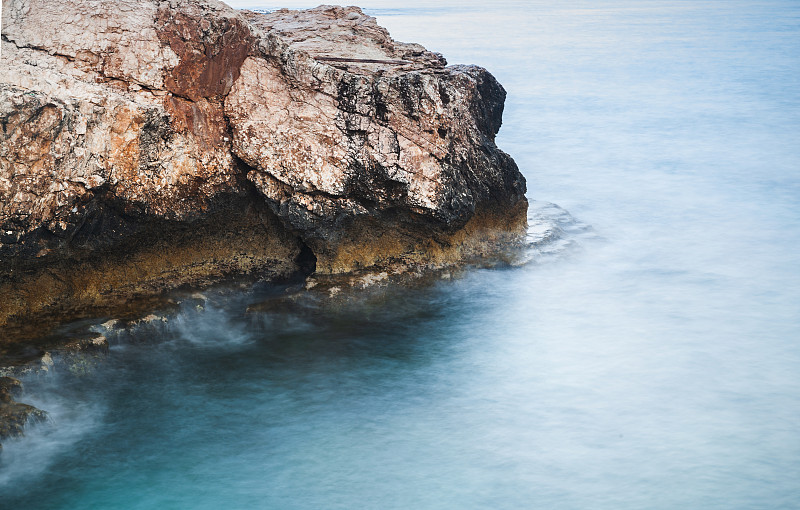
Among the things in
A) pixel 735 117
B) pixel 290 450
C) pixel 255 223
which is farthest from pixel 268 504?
pixel 735 117

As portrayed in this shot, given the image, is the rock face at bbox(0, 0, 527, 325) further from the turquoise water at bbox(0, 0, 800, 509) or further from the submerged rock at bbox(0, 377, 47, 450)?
the submerged rock at bbox(0, 377, 47, 450)

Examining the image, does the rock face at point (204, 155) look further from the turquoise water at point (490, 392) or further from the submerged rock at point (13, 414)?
the submerged rock at point (13, 414)

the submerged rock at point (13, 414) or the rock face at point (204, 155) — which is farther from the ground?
the rock face at point (204, 155)

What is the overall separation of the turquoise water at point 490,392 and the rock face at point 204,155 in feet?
1.80

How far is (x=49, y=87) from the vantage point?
629cm

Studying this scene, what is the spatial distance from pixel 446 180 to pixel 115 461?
344 centimetres

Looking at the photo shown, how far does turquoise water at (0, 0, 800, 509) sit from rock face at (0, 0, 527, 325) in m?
0.55

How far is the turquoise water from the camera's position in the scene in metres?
5.40

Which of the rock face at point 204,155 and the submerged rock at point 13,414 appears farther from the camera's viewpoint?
the rock face at point 204,155

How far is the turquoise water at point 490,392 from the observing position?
540 cm

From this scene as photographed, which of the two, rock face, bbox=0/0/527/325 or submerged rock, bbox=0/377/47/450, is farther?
rock face, bbox=0/0/527/325

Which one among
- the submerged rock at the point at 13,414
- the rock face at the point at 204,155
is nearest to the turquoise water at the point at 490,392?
the submerged rock at the point at 13,414

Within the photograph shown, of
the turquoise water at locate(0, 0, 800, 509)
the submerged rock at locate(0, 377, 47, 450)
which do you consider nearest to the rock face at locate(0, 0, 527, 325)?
the turquoise water at locate(0, 0, 800, 509)

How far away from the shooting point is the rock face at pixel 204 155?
6.30m
